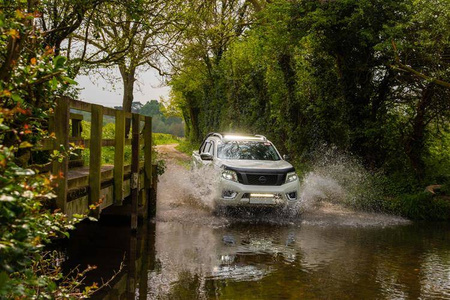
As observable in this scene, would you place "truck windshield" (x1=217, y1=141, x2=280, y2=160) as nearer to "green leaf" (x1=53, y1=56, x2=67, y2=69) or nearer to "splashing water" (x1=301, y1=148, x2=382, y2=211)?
"splashing water" (x1=301, y1=148, x2=382, y2=211)

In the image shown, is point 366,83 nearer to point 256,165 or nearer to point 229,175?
point 256,165

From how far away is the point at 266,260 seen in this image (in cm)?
800

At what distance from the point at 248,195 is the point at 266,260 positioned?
361 cm

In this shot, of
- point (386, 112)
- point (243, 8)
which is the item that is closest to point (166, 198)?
point (386, 112)

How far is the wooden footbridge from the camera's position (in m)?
5.99

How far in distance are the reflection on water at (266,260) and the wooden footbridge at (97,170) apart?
0.88 metres

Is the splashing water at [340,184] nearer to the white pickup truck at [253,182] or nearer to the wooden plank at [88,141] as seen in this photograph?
the white pickup truck at [253,182]

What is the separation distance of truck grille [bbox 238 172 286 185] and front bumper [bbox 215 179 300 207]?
0.11 m

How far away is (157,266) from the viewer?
748 centimetres

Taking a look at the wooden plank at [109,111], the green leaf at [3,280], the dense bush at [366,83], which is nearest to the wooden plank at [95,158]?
the wooden plank at [109,111]

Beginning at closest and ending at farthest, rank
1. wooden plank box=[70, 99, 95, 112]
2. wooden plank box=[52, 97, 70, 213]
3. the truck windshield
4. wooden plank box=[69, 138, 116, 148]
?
1. wooden plank box=[52, 97, 70, 213]
2. wooden plank box=[70, 99, 95, 112]
3. wooden plank box=[69, 138, 116, 148]
4. the truck windshield

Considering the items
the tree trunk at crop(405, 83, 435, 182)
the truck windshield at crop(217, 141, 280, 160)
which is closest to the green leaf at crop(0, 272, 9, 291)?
the truck windshield at crop(217, 141, 280, 160)

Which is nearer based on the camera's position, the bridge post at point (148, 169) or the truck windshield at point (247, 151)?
the bridge post at point (148, 169)

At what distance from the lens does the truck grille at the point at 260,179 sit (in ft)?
38.3
